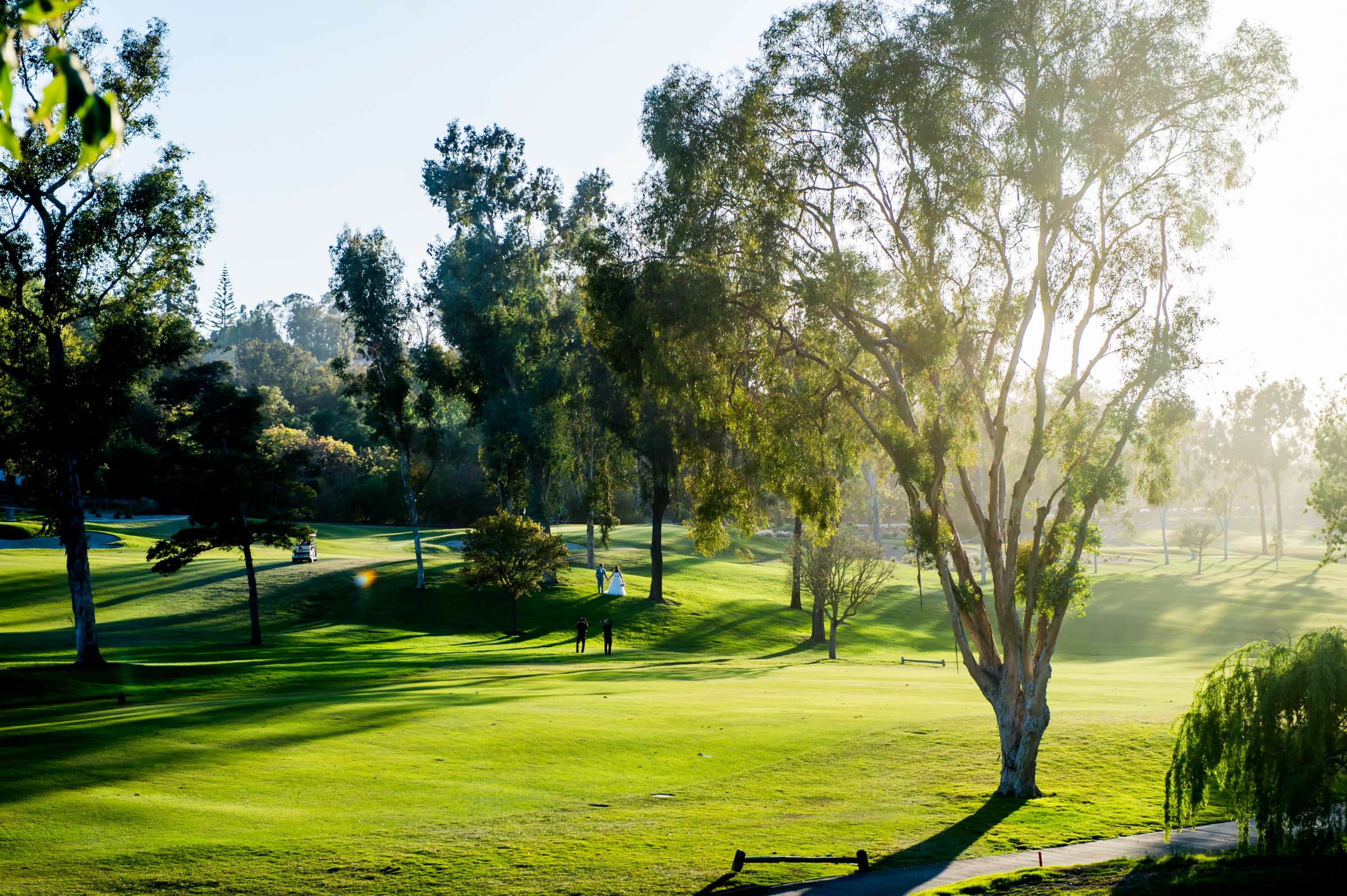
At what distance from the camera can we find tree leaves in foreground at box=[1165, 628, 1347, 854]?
12.8 meters

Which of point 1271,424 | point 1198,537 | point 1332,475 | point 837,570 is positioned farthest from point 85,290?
point 1271,424

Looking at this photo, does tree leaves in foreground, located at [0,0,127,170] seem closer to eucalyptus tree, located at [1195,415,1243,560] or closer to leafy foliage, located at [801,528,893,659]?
leafy foliage, located at [801,528,893,659]

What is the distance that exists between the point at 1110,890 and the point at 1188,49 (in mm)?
14520

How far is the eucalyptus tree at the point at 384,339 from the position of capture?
55219 millimetres

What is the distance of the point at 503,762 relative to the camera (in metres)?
19.0

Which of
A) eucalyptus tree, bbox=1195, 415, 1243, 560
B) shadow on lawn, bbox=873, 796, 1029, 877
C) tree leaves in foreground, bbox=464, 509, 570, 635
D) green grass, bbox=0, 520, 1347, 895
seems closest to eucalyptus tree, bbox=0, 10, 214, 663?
green grass, bbox=0, 520, 1347, 895

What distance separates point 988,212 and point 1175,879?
1208 cm

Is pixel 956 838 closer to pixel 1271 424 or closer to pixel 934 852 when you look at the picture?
pixel 934 852

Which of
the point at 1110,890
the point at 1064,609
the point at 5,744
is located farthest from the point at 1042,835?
the point at 5,744

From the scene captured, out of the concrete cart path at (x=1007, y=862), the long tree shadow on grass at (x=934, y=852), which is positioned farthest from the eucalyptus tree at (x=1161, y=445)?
the long tree shadow on grass at (x=934, y=852)

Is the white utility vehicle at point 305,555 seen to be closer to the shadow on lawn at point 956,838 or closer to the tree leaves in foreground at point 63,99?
the shadow on lawn at point 956,838

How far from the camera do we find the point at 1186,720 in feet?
48.0

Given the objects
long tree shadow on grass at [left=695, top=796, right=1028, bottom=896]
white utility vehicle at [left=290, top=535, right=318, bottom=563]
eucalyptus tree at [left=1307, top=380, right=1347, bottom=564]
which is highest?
eucalyptus tree at [left=1307, top=380, right=1347, bottom=564]

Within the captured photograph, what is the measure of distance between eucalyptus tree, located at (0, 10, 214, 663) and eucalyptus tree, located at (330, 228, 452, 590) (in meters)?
20.1
